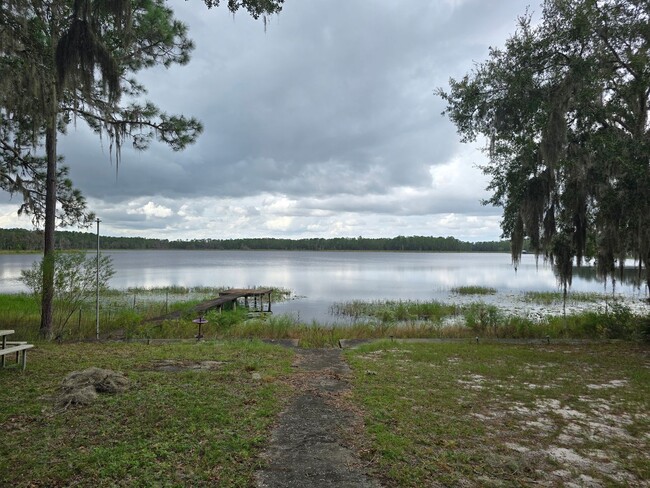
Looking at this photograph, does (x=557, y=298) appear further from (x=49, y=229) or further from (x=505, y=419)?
(x=49, y=229)

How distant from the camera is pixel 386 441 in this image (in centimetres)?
384

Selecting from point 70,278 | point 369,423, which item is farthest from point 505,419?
point 70,278

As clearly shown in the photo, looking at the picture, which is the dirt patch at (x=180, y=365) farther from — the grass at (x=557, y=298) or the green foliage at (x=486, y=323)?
the grass at (x=557, y=298)

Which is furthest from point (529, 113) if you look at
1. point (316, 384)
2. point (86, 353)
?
point (86, 353)

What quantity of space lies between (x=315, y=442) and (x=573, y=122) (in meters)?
9.84

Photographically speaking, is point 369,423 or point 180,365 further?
point 180,365

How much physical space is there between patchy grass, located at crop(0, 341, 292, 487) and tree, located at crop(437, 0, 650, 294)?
7.71 m

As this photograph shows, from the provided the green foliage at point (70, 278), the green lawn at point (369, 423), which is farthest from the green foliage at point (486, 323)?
the green foliage at point (70, 278)

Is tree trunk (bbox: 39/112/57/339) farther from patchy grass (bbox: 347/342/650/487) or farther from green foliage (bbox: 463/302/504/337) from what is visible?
green foliage (bbox: 463/302/504/337)

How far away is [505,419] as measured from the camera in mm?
4652

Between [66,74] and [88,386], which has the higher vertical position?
[66,74]

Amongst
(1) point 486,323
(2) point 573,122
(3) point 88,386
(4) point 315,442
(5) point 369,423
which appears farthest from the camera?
(1) point 486,323

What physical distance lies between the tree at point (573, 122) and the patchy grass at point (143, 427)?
7.71m

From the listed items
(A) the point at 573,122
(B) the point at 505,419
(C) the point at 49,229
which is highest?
(A) the point at 573,122
